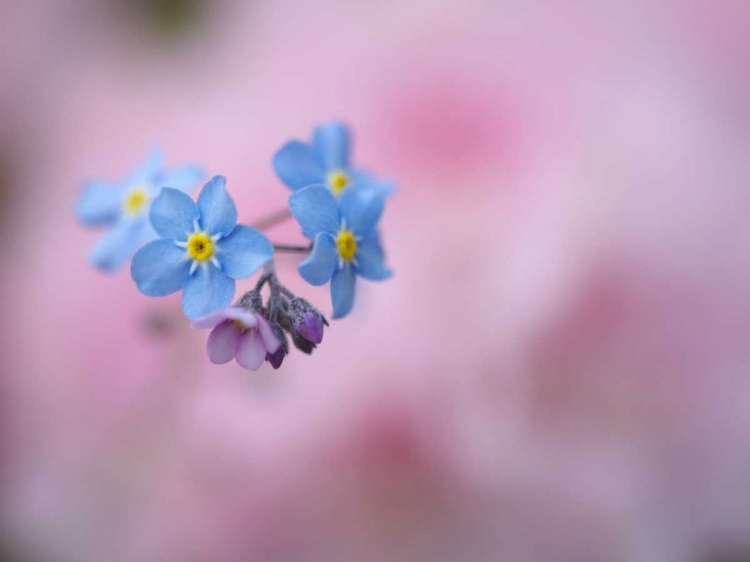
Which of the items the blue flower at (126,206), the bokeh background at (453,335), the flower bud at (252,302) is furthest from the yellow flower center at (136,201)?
the flower bud at (252,302)

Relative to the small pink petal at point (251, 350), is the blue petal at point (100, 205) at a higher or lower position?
higher

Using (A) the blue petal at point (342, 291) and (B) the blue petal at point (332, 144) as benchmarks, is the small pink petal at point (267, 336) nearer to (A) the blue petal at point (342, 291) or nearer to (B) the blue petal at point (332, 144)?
(A) the blue petal at point (342, 291)

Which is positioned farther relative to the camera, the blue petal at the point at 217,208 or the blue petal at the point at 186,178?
the blue petal at the point at 186,178

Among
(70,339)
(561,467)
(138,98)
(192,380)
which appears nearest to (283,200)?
(192,380)

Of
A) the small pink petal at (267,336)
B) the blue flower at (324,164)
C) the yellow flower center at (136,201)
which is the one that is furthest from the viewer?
the yellow flower center at (136,201)

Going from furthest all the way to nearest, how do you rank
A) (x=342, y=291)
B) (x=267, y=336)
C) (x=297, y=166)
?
(x=297, y=166) < (x=342, y=291) < (x=267, y=336)

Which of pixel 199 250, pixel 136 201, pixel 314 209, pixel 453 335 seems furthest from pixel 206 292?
pixel 453 335

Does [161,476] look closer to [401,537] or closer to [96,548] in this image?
[96,548]

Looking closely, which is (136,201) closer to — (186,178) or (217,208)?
(186,178)
